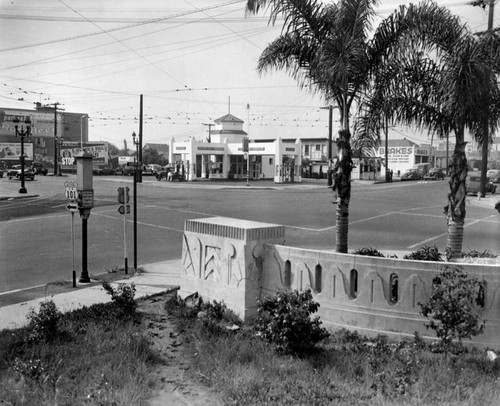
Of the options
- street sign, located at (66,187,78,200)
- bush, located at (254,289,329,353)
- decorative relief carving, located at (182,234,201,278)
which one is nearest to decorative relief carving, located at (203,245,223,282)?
decorative relief carving, located at (182,234,201,278)

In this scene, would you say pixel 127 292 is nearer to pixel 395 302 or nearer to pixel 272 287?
pixel 272 287

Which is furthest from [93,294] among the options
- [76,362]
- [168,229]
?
[168,229]

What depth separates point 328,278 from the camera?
7.05 metres

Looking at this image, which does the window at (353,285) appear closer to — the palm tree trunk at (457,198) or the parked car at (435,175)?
the palm tree trunk at (457,198)

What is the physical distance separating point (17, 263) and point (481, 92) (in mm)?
10444

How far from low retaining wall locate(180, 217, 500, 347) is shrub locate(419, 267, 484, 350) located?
21cm

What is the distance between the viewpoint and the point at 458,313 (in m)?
5.72

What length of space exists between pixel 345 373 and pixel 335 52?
5.74 m

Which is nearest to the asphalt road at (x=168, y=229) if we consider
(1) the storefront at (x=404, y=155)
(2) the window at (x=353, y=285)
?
(2) the window at (x=353, y=285)

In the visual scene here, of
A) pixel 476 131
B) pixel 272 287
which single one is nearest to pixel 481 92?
pixel 476 131

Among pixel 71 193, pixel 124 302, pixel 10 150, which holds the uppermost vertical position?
pixel 10 150

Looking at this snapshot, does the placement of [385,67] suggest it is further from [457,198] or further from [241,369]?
[241,369]

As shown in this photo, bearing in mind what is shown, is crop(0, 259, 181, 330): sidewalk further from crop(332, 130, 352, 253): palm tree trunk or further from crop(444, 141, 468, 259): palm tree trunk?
crop(444, 141, 468, 259): palm tree trunk

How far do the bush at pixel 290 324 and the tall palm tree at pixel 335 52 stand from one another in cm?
374
